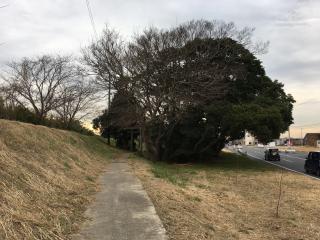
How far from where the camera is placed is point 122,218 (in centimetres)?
989

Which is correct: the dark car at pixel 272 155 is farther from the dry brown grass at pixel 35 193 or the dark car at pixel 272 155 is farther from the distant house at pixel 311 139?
the distant house at pixel 311 139

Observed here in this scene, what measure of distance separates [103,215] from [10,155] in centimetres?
442

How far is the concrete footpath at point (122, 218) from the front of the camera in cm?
843

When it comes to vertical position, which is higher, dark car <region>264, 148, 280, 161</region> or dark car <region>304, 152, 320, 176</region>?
dark car <region>264, 148, 280, 161</region>

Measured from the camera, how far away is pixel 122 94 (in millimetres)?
39375

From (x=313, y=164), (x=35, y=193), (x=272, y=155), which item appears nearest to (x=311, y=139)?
(x=272, y=155)

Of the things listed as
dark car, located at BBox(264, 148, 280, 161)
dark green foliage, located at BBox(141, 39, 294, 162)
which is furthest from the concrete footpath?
dark car, located at BBox(264, 148, 280, 161)

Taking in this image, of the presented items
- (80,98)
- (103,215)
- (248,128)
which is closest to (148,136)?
(248,128)

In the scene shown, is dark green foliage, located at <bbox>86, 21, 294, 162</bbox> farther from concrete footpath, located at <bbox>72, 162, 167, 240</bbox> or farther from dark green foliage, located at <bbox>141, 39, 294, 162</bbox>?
concrete footpath, located at <bbox>72, 162, 167, 240</bbox>

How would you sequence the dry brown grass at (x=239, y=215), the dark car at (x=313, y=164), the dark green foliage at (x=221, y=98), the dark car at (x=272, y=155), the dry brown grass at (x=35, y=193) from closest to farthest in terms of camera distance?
the dry brown grass at (x=35, y=193) → the dry brown grass at (x=239, y=215) → the dark car at (x=313, y=164) → the dark green foliage at (x=221, y=98) → the dark car at (x=272, y=155)

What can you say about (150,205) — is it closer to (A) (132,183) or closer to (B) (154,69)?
(A) (132,183)

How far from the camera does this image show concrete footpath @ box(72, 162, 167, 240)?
843 centimetres

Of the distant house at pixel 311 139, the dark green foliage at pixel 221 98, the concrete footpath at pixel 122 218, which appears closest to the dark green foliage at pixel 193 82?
the dark green foliage at pixel 221 98

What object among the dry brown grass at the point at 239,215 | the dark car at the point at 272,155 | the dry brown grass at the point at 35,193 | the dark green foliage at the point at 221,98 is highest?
the dark green foliage at the point at 221,98
